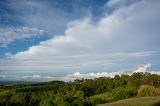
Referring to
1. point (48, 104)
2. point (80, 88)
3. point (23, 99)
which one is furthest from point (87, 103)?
point (80, 88)

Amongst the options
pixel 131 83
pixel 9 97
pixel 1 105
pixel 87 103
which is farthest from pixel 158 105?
pixel 9 97

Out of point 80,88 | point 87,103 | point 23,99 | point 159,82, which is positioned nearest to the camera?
point 87,103

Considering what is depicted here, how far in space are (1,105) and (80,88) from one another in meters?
52.6

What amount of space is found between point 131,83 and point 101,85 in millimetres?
30694

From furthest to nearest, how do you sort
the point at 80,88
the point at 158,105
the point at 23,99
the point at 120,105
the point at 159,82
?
the point at 80,88 < the point at 23,99 < the point at 159,82 < the point at 158,105 < the point at 120,105

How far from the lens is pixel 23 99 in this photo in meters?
→ 139

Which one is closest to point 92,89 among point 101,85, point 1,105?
point 101,85

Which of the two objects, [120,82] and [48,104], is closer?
[48,104]

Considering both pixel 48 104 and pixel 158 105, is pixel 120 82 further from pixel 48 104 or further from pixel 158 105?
pixel 158 105

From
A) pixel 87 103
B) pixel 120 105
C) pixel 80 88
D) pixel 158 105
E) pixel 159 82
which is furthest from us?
pixel 80 88

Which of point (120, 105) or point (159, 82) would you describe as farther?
point (159, 82)

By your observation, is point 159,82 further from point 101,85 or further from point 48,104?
point 48,104

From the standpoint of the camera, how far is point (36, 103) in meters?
133

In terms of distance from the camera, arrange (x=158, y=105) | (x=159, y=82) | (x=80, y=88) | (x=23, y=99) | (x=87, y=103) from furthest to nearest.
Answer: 1. (x=80, y=88)
2. (x=23, y=99)
3. (x=159, y=82)
4. (x=87, y=103)
5. (x=158, y=105)
